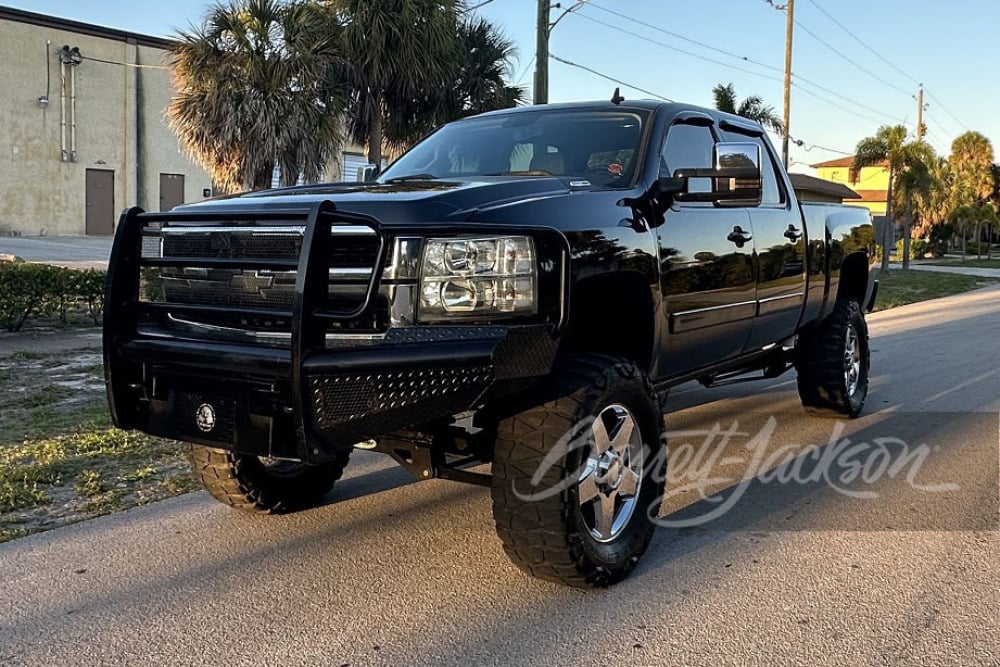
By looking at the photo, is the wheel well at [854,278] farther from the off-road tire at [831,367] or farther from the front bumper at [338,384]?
the front bumper at [338,384]

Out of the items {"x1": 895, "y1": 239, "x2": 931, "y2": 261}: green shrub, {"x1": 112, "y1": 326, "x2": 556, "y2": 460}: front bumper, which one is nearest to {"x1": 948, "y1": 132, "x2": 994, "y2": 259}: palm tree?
{"x1": 895, "y1": 239, "x2": 931, "y2": 261}: green shrub

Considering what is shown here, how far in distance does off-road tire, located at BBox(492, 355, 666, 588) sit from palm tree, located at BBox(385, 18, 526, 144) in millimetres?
15712

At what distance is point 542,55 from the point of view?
16484mm

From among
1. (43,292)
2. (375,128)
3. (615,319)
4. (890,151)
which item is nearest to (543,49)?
(375,128)

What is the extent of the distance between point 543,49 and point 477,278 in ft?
45.9

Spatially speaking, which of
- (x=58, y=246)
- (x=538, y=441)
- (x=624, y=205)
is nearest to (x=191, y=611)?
(x=538, y=441)

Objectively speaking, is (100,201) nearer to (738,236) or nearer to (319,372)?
A: (738,236)

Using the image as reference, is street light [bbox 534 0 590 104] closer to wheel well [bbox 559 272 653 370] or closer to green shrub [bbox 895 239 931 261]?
wheel well [bbox 559 272 653 370]

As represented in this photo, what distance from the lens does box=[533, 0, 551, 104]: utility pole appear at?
16266 millimetres

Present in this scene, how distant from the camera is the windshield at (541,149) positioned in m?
4.69

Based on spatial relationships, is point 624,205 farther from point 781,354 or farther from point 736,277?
point 781,354

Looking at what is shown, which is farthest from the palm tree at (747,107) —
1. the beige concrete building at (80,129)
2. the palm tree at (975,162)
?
the palm tree at (975,162)

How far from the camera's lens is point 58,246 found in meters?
28.6

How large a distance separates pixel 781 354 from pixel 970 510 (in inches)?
84.8
